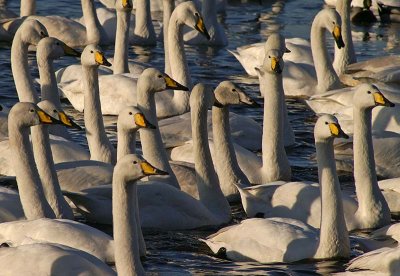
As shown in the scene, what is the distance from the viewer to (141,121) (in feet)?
42.2

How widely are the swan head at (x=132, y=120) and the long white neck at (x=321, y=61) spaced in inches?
244

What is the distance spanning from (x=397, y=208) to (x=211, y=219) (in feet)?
6.32

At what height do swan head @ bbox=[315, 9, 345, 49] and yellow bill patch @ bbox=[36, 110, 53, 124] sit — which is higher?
yellow bill patch @ bbox=[36, 110, 53, 124]

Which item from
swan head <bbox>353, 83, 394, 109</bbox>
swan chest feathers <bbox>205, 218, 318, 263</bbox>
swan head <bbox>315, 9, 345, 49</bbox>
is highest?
swan head <bbox>353, 83, 394, 109</bbox>

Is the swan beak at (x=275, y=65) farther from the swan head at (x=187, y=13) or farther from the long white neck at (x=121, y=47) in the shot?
the long white neck at (x=121, y=47)

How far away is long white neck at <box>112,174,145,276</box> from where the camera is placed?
10375 mm

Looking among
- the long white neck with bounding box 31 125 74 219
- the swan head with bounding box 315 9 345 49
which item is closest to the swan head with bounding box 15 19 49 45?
the long white neck with bounding box 31 125 74 219

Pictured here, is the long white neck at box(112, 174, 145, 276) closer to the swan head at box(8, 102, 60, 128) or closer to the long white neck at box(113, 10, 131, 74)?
the swan head at box(8, 102, 60, 128)

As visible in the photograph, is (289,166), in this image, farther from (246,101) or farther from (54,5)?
(54,5)

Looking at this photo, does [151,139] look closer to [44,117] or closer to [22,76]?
[44,117]

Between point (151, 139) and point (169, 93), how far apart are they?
4.28 metres

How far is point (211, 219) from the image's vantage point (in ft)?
43.5

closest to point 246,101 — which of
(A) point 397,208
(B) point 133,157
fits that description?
(A) point 397,208

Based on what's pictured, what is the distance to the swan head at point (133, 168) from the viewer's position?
1052cm
